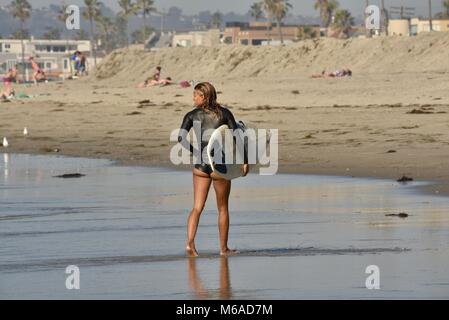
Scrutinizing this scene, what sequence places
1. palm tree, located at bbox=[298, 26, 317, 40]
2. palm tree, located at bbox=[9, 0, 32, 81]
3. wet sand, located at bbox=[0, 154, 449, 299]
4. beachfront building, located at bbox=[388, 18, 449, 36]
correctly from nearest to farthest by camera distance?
wet sand, located at bbox=[0, 154, 449, 299], beachfront building, located at bbox=[388, 18, 449, 36], palm tree, located at bbox=[298, 26, 317, 40], palm tree, located at bbox=[9, 0, 32, 81]

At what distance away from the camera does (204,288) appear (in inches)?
366

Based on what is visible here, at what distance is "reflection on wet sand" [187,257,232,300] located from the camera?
29.4 feet

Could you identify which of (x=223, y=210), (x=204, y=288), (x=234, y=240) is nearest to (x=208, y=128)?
(x=223, y=210)

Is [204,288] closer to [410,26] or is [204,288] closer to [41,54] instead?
[410,26]

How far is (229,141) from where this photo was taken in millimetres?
11172

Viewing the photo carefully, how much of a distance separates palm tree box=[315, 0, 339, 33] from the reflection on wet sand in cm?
16159

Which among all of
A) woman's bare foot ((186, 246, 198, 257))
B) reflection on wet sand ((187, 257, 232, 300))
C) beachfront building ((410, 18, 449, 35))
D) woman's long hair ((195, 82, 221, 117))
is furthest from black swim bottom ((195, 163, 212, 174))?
beachfront building ((410, 18, 449, 35))

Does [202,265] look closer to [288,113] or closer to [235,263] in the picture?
[235,263]

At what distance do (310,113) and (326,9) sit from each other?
14386 cm

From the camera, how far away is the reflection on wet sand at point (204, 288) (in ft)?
29.4

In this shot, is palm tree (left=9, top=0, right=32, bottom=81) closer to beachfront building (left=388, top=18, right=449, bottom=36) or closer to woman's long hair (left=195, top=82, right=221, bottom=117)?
beachfront building (left=388, top=18, right=449, bottom=36)

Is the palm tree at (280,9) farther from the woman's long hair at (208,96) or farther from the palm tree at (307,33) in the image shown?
the woman's long hair at (208,96)

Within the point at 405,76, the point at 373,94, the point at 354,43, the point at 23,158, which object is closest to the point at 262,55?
the point at 354,43

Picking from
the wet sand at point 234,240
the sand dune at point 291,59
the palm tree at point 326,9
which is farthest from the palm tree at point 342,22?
the wet sand at point 234,240
